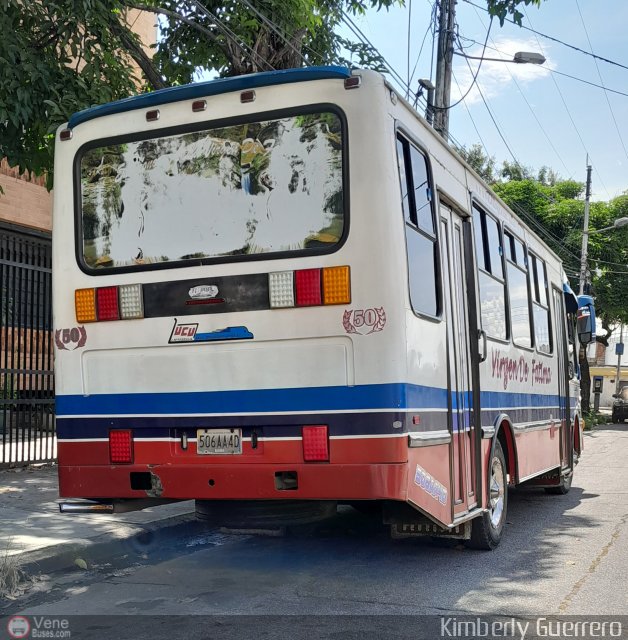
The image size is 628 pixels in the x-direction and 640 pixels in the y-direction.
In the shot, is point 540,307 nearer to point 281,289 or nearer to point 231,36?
point 231,36

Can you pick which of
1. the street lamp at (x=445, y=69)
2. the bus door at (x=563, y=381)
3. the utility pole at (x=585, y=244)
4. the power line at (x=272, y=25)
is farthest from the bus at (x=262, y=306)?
the utility pole at (x=585, y=244)

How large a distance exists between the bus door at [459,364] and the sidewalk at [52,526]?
118 inches

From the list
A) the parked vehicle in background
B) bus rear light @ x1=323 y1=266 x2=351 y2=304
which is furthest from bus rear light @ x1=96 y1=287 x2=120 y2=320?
the parked vehicle in background

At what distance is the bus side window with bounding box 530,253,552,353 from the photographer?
1013cm

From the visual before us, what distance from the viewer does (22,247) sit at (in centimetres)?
1231

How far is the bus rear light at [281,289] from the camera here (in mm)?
5828

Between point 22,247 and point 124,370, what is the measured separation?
22.2 feet

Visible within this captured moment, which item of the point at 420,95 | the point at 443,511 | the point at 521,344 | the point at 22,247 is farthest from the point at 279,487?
the point at 420,95

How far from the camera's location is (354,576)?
6715mm

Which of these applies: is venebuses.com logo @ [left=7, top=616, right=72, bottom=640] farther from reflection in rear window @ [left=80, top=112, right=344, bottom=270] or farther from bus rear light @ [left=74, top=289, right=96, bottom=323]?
reflection in rear window @ [left=80, top=112, right=344, bottom=270]

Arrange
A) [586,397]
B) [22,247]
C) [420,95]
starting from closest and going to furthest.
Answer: [22,247], [420,95], [586,397]

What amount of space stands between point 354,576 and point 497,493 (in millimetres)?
1959

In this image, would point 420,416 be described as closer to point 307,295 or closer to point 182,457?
point 307,295

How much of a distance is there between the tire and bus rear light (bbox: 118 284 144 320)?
3331 mm
